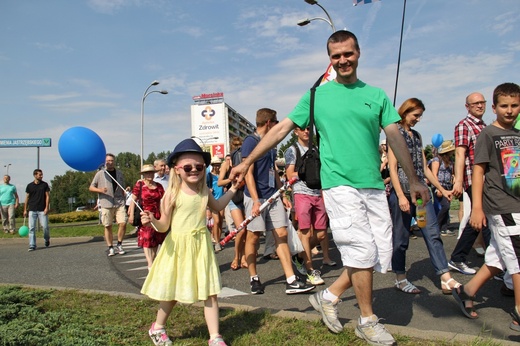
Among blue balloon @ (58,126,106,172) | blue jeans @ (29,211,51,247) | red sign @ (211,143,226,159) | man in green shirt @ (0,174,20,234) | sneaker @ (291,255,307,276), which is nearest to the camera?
blue balloon @ (58,126,106,172)

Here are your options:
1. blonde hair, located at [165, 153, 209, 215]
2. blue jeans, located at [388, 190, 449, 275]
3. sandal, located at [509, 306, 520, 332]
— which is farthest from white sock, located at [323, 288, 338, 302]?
blue jeans, located at [388, 190, 449, 275]

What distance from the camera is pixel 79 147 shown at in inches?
188

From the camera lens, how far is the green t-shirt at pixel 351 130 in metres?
3.20

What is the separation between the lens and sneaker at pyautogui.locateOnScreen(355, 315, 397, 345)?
302 cm

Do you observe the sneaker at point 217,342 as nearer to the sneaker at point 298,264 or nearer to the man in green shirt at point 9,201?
the sneaker at point 298,264

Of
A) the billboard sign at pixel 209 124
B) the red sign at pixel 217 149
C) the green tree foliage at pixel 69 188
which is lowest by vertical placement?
the green tree foliage at pixel 69 188

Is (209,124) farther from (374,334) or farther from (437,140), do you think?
(374,334)

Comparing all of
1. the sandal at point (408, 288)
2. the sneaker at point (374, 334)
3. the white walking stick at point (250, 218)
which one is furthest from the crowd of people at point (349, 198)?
the white walking stick at point (250, 218)

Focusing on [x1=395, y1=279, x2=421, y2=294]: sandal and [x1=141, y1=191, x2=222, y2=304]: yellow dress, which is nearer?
[x1=141, y1=191, x2=222, y2=304]: yellow dress

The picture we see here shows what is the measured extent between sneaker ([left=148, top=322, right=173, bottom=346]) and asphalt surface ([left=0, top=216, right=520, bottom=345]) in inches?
38.0

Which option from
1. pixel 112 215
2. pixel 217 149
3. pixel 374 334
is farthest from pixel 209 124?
pixel 374 334

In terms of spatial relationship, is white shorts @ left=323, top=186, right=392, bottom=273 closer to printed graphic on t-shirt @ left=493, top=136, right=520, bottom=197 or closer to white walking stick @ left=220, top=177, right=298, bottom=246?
printed graphic on t-shirt @ left=493, top=136, right=520, bottom=197

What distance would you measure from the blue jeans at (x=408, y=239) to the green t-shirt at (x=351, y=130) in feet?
5.78

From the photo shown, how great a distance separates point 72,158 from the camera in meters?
4.81
